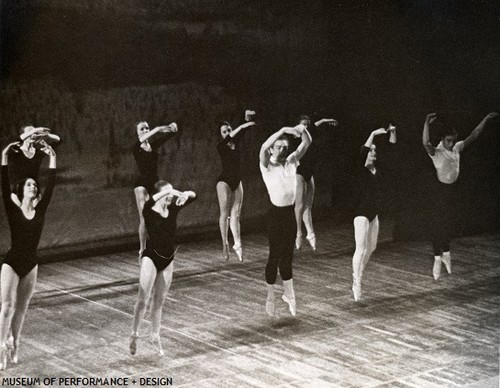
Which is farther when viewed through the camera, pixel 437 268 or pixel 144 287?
pixel 437 268

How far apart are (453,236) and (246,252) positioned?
2689 mm

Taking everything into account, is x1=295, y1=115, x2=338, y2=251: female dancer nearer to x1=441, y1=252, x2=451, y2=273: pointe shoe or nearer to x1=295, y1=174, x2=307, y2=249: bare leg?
x1=295, y1=174, x2=307, y2=249: bare leg

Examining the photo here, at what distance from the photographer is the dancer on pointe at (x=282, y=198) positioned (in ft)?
27.3

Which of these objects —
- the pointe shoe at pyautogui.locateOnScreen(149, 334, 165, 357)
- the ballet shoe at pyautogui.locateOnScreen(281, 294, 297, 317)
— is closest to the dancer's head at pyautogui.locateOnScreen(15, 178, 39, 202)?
the pointe shoe at pyautogui.locateOnScreen(149, 334, 165, 357)

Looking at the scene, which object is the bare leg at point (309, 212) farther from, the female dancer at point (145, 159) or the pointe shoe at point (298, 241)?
the female dancer at point (145, 159)

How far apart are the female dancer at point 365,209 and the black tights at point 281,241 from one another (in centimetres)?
81

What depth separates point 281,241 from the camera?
28.1 ft

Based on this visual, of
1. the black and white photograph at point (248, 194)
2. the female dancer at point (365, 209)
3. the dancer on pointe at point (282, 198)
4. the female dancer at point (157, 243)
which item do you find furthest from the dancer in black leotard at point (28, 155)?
the female dancer at point (365, 209)

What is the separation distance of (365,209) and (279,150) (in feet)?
4.22

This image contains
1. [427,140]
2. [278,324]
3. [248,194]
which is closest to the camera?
[278,324]

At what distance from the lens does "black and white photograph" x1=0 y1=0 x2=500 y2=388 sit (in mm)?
7242

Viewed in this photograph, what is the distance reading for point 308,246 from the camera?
36.1ft

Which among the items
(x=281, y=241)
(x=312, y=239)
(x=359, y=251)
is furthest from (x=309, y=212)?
(x=281, y=241)

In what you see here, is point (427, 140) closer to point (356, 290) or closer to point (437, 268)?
point (437, 268)
